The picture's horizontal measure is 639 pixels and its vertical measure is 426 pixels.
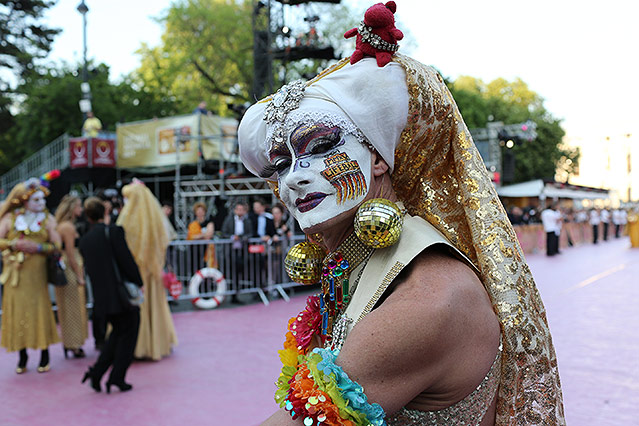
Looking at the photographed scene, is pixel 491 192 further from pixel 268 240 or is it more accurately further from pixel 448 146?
pixel 268 240

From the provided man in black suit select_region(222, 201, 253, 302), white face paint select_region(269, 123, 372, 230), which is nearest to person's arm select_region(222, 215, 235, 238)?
man in black suit select_region(222, 201, 253, 302)

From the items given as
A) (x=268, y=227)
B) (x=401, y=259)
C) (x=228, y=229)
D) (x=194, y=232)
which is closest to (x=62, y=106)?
(x=194, y=232)

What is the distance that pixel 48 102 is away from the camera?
2538 centimetres

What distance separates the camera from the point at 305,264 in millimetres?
1761

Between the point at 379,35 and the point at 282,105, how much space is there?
1.07 feet

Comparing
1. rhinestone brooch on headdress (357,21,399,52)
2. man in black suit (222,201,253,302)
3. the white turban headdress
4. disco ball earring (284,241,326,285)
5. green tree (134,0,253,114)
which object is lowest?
man in black suit (222,201,253,302)

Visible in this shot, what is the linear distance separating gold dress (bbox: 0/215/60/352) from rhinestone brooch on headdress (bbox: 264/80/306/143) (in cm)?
576

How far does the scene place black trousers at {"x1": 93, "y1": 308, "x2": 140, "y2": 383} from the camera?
549cm

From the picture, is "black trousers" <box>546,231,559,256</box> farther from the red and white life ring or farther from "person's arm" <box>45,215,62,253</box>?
"person's arm" <box>45,215,62,253</box>

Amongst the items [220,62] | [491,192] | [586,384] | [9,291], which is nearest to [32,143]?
[220,62]

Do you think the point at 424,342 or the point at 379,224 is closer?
the point at 424,342

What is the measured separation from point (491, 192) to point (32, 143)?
28662 mm

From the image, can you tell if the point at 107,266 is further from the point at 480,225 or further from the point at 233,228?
the point at 233,228

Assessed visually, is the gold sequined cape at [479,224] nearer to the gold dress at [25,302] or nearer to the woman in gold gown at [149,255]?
the woman in gold gown at [149,255]
